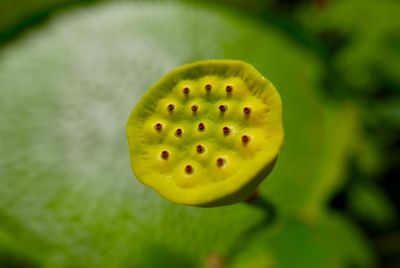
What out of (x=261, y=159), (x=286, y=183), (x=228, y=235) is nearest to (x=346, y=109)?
(x=286, y=183)

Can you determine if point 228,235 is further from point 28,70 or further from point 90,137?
point 28,70

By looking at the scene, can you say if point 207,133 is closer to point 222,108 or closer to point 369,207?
point 222,108

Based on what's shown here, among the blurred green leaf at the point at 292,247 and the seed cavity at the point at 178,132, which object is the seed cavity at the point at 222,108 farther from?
the blurred green leaf at the point at 292,247

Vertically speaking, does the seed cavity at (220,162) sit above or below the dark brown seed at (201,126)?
below

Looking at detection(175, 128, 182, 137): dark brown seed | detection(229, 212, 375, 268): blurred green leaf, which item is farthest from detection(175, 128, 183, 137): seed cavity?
detection(229, 212, 375, 268): blurred green leaf

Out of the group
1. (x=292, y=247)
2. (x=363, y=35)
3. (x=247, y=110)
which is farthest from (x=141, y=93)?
(x=363, y=35)

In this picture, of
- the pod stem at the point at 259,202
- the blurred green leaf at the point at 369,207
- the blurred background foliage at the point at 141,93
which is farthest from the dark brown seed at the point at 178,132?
the blurred green leaf at the point at 369,207
